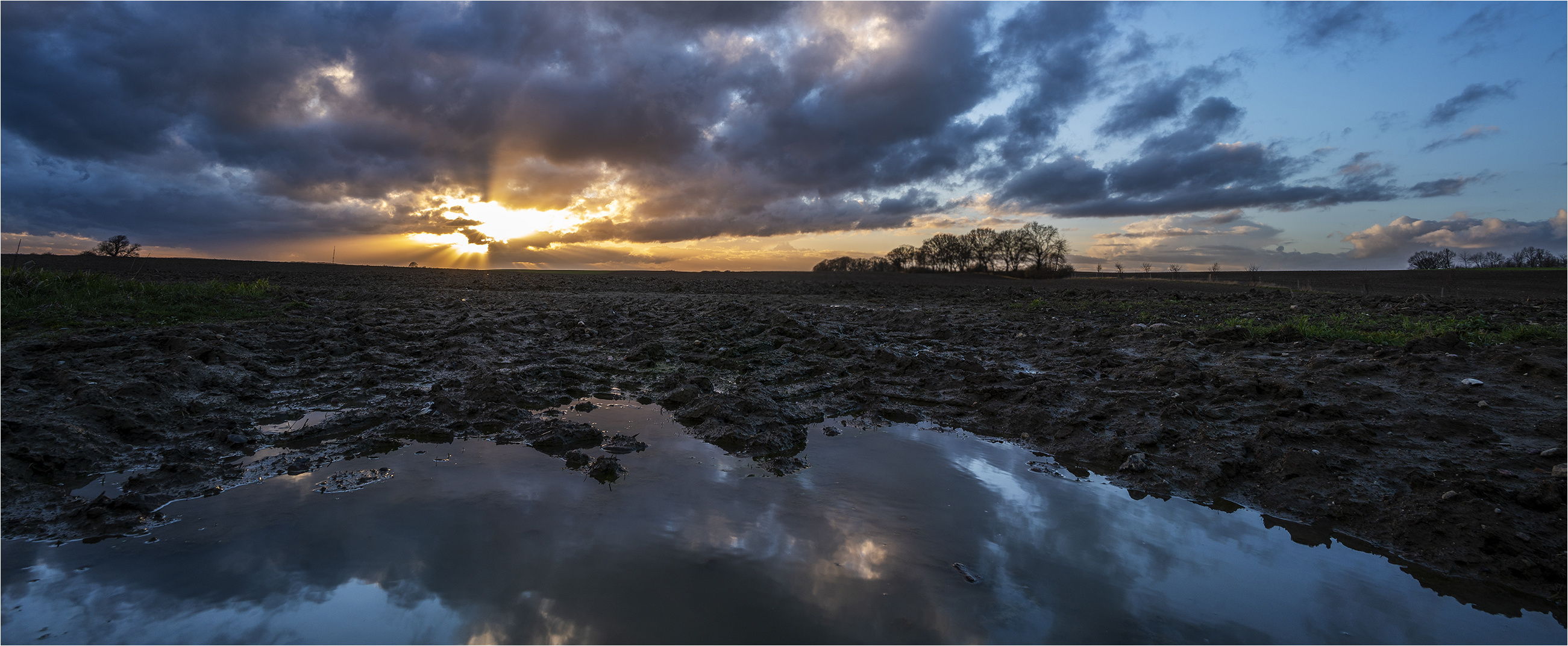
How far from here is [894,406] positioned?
21.5 ft

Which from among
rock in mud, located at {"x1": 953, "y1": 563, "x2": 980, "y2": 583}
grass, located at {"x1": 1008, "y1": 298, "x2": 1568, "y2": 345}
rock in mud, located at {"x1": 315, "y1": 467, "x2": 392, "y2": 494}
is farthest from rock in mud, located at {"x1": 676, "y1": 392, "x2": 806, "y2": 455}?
grass, located at {"x1": 1008, "y1": 298, "x2": 1568, "y2": 345}

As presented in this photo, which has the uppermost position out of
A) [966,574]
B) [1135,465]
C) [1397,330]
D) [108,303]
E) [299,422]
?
[108,303]

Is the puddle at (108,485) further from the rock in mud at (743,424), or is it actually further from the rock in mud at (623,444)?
the rock in mud at (743,424)

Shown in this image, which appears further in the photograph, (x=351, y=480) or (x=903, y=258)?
(x=903, y=258)

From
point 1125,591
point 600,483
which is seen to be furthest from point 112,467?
point 1125,591

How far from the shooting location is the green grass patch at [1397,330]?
7664mm

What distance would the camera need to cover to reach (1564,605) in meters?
3.04

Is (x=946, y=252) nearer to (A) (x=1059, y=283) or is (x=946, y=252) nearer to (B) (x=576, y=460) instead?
(A) (x=1059, y=283)

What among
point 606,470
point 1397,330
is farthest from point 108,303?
point 1397,330

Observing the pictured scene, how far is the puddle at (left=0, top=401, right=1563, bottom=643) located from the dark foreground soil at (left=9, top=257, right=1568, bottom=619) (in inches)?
15.0

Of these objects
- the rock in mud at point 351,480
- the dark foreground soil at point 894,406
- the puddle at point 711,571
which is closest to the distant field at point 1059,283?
the dark foreground soil at point 894,406

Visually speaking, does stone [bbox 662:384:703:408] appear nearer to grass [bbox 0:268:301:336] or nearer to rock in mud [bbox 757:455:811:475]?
rock in mud [bbox 757:455:811:475]

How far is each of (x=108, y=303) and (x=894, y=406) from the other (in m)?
13.0

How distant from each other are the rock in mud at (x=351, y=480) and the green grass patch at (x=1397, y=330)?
11520 millimetres
